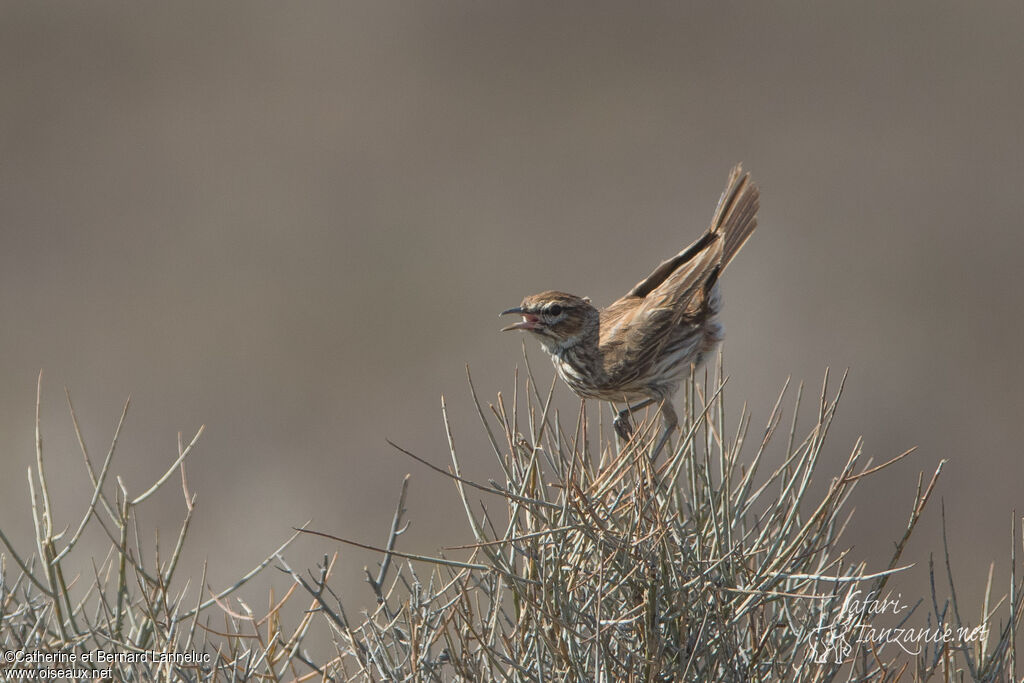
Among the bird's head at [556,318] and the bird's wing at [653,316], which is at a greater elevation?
the bird's head at [556,318]

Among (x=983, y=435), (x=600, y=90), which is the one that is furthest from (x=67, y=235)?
(x=983, y=435)

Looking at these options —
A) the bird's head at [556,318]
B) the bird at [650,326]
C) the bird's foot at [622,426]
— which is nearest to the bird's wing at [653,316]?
the bird at [650,326]

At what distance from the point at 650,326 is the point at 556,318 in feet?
1.40

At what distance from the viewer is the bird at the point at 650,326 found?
5.07 metres

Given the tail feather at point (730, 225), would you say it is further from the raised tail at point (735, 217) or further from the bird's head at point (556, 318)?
the bird's head at point (556, 318)

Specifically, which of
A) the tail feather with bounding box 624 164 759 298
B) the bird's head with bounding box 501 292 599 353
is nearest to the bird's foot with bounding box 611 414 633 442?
the bird's head with bounding box 501 292 599 353

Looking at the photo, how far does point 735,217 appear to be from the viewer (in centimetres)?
547

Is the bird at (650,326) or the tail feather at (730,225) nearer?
the bird at (650,326)

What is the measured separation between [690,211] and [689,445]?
50.6 ft

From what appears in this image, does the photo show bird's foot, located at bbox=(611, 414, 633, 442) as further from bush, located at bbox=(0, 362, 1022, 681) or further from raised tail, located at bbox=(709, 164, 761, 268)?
bush, located at bbox=(0, 362, 1022, 681)

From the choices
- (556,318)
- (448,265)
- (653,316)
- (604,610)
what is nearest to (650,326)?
(653,316)

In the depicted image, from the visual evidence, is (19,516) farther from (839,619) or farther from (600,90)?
(600,90)

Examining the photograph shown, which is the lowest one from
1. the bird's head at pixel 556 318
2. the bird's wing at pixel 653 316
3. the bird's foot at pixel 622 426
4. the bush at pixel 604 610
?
the bush at pixel 604 610

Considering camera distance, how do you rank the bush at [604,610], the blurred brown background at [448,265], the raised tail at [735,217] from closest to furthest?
the bush at [604,610] < the raised tail at [735,217] < the blurred brown background at [448,265]
